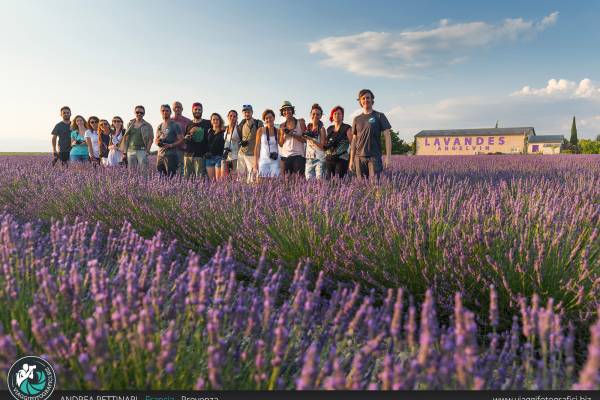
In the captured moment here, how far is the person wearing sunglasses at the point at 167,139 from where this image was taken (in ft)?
20.2

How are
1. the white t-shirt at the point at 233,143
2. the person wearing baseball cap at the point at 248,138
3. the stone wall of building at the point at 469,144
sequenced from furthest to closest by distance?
the stone wall of building at the point at 469,144 < the white t-shirt at the point at 233,143 < the person wearing baseball cap at the point at 248,138

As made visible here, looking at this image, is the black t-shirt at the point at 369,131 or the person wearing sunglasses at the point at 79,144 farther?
the person wearing sunglasses at the point at 79,144

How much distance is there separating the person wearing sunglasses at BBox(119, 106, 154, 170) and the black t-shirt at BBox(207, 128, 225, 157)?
112 centimetres

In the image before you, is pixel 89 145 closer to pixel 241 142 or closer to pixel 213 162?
pixel 213 162

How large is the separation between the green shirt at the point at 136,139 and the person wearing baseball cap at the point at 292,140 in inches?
101

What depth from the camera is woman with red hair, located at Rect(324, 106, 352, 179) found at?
5.36 metres

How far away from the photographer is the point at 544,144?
5775cm

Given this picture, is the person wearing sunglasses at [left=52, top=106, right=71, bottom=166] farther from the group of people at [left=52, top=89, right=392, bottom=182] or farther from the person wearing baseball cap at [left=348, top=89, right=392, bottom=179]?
the person wearing baseball cap at [left=348, top=89, right=392, bottom=179]

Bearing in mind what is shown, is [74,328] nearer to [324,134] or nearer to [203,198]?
[203,198]

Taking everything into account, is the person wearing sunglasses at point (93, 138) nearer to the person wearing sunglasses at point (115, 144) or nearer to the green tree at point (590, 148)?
the person wearing sunglasses at point (115, 144)

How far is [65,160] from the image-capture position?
788cm

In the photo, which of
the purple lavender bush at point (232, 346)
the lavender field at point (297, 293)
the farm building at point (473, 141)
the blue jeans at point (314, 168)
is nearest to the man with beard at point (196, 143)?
the blue jeans at point (314, 168)

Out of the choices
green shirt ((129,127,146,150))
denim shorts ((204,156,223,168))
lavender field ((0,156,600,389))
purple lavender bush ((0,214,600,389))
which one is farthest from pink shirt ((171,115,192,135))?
purple lavender bush ((0,214,600,389))

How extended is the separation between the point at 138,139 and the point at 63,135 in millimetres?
1983
